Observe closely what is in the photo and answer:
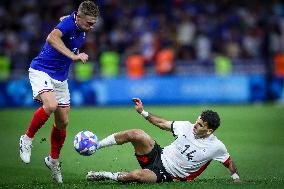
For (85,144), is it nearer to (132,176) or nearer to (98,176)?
(98,176)

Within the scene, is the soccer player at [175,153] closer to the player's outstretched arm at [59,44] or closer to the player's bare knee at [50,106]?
the player's bare knee at [50,106]

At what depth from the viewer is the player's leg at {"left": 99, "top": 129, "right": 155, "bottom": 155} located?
9320 mm

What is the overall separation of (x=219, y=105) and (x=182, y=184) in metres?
14.8

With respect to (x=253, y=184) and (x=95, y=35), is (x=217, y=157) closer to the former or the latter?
(x=253, y=184)

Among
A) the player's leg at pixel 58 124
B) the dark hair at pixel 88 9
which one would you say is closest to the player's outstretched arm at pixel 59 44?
the dark hair at pixel 88 9

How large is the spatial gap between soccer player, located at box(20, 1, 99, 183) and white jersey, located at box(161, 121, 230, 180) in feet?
5.20

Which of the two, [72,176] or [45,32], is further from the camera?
[45,32]

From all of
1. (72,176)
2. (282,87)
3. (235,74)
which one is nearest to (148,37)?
(235,74)

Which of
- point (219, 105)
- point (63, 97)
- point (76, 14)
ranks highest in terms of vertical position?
point (76, 14)

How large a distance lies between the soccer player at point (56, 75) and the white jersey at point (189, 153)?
5.20 feet

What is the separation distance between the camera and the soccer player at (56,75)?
9.70 metres

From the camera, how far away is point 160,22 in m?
26.1

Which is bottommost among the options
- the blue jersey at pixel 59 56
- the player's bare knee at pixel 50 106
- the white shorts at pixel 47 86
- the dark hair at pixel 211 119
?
the dark hair at pixel 211 119

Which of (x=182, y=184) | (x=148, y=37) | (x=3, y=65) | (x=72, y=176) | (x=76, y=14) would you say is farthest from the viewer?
(x=148, y=37)
